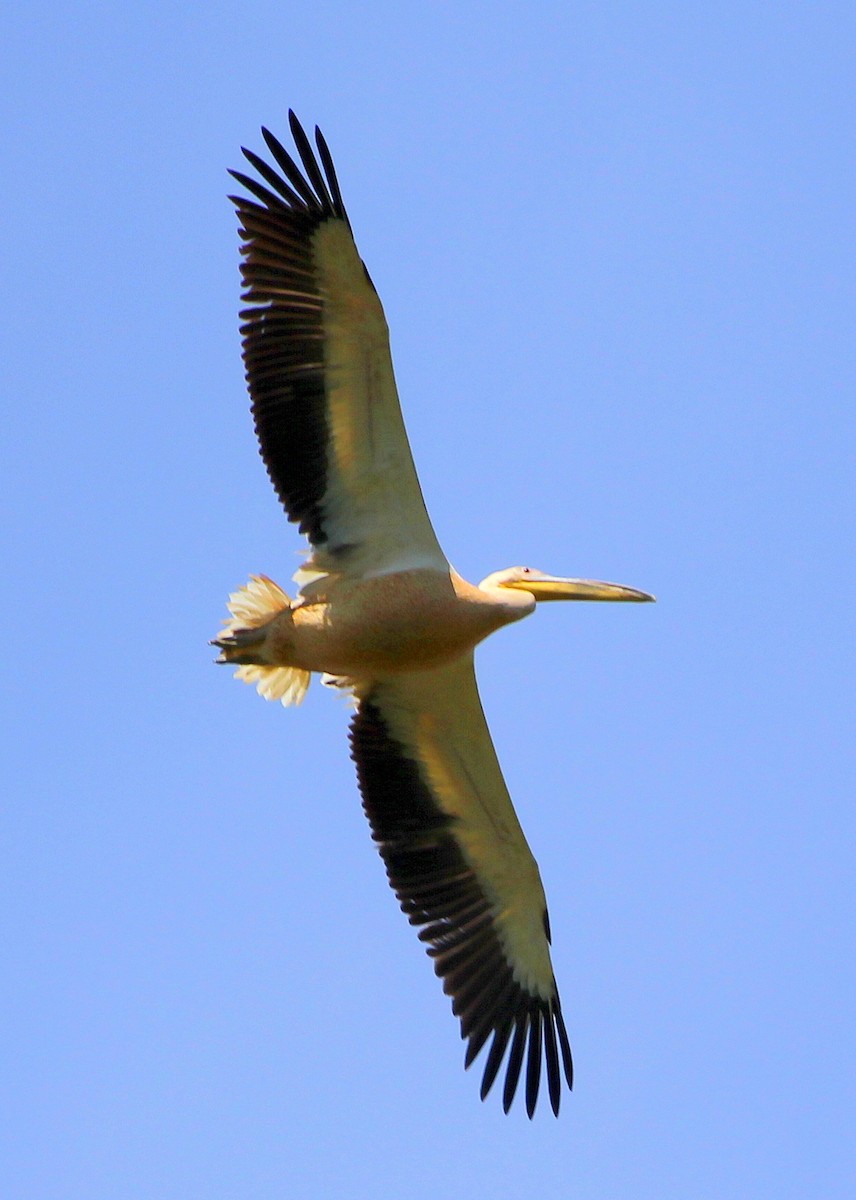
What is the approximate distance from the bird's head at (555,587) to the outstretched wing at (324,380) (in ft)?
1.83

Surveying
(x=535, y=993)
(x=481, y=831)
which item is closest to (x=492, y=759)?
(x=481, y=831)

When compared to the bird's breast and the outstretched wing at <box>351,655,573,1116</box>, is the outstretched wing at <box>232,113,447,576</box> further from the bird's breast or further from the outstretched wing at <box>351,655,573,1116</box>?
the outstretched wing at <box>351,655,573,1116</box>

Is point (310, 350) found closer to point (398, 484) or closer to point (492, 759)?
point (398, 484)

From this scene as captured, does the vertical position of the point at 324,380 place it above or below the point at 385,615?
above

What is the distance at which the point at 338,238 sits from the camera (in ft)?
30.3

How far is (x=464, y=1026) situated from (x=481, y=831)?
98 centimetres

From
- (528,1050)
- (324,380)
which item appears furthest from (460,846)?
(324,380)

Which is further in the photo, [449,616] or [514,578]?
[514,578]

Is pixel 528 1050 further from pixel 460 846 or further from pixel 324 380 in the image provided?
pixel 324 380

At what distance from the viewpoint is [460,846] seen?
9938 mm

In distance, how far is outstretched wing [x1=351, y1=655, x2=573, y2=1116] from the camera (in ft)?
31.9

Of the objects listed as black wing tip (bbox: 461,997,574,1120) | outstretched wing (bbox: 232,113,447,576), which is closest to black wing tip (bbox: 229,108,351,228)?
outstretched wing (bbox: 232,113,447,576)

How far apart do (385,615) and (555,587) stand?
1.09m

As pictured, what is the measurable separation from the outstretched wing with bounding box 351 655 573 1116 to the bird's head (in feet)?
1.72
